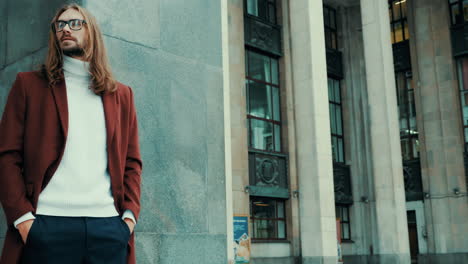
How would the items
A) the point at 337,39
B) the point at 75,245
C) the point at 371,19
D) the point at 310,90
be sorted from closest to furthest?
1. the point at 75,245
2. the point at 310,90
3. the point at 371,19
4. the point at 337,39

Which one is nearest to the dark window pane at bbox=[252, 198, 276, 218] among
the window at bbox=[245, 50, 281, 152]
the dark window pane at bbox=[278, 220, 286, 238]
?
the dark window pane at bbox=[278, 220, 286, 238]

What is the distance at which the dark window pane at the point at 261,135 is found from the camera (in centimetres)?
2520

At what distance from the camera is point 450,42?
2966cm

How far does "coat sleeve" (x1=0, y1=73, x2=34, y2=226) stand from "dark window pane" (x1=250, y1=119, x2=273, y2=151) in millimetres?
22449

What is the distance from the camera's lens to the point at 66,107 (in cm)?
258

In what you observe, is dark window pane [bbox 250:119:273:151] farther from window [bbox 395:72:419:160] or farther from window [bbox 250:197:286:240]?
window [bbox 395:72:419:160]

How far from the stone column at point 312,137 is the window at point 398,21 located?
420 inches

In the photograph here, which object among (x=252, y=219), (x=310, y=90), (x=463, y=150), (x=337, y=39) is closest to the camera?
(x=310, y=90)

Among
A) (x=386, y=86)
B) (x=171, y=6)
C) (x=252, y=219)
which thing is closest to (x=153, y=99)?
(x=171, y=6)

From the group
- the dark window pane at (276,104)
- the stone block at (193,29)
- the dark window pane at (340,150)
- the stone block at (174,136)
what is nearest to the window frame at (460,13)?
the dark window pane at (340,150)

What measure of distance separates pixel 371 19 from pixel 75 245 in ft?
83.9

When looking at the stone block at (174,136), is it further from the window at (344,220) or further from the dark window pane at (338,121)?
the dark window pane at (338,121)

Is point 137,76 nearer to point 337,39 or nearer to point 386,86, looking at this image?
point 386,86

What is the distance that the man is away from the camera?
7.62 ft
